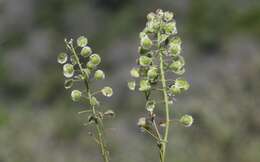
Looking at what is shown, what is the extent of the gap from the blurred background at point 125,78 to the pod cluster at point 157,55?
18.2 ft

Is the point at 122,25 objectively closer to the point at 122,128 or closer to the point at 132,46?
the point at 132,46

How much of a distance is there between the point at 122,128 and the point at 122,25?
455 centimetres

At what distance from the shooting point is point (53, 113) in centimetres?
1332

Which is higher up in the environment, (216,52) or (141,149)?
(216,52)

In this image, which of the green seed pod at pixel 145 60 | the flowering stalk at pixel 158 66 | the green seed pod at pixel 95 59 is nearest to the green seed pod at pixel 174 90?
the flowering stalk at pixel 158 66

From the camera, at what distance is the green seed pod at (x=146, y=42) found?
188 centimetres

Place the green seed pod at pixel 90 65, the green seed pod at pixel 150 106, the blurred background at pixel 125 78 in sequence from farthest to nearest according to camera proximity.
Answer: the blurred background at pixel 125 78
the green seed pod at pixel 90 65
the green seed pod at pixel 150 106

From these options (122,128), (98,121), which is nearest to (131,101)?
(122,128)

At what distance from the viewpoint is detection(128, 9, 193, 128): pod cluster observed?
1884 mm

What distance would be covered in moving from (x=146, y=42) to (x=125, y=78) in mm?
13349

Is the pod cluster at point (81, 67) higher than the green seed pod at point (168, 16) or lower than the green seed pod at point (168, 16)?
lower

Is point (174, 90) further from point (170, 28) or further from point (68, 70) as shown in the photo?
point (68, 70)

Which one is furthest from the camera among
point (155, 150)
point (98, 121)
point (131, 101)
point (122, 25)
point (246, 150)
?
point (122, 25)

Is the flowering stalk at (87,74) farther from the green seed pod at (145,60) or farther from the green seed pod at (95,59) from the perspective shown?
the green seed pod at (145,60)
